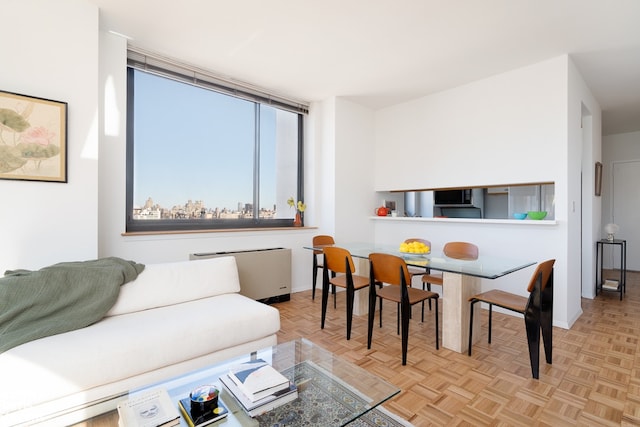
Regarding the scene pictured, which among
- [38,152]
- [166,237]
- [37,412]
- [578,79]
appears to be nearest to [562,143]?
[578,79]

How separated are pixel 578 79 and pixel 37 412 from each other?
17.5ft

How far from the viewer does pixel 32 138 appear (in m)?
2.32

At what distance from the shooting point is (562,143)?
124 inches

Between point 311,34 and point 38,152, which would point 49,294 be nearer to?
point 38,152

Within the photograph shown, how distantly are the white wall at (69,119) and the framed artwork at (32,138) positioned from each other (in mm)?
56

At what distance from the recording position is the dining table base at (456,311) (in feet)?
8.30

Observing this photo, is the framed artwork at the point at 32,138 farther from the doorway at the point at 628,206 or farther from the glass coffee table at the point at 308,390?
the doorway at the point at 628,206

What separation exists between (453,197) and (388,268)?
2685 mm

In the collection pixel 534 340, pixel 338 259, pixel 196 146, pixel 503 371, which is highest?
pixel 196 146

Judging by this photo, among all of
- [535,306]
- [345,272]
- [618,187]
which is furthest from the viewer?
[618,187]

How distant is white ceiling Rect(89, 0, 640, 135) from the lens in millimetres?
2469

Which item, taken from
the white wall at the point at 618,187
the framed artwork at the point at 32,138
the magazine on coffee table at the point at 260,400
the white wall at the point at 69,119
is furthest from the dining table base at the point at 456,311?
the white wall at the point at 618,187

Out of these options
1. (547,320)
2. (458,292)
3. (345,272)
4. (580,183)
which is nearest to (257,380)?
(345,272)

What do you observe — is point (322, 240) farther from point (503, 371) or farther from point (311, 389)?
point (311, 389)
